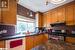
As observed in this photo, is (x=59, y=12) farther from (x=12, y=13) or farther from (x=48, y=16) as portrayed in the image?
(x=12, y=13)

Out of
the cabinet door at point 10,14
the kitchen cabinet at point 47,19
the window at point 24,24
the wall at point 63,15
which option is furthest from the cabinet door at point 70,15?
the cabinet door at point 10,14

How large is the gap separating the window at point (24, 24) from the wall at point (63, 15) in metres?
0.93

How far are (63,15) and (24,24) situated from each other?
215 centimetres

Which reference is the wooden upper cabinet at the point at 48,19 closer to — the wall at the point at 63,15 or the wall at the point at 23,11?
the wall at the point at 63,15

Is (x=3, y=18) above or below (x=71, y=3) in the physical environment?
below

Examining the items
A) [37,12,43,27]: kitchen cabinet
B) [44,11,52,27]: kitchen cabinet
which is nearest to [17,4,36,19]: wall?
[37,12,43,27]: kitchen cabinet

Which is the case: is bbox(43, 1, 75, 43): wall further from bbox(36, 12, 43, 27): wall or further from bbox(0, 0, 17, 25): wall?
bbox(0, 0, 17, 25): wall

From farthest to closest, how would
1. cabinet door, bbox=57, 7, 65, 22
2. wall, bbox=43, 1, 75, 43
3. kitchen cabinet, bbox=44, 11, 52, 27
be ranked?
kitchen cabinet, bbox=44, 11, 52, 27
cabinet door, bbox=57, 7, 65, 22
wall, bbox=43, 1, 75, 43

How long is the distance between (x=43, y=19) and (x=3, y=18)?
3743 mm

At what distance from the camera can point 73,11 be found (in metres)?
4.02

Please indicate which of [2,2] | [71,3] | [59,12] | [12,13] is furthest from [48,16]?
[2,2]

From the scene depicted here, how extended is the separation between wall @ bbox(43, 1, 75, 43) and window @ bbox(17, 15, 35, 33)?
932mm

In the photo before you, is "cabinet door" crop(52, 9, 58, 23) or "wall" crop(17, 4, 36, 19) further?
"cabinet door" crop(52, 9, 58, 23)

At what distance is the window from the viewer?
455 centimetres
